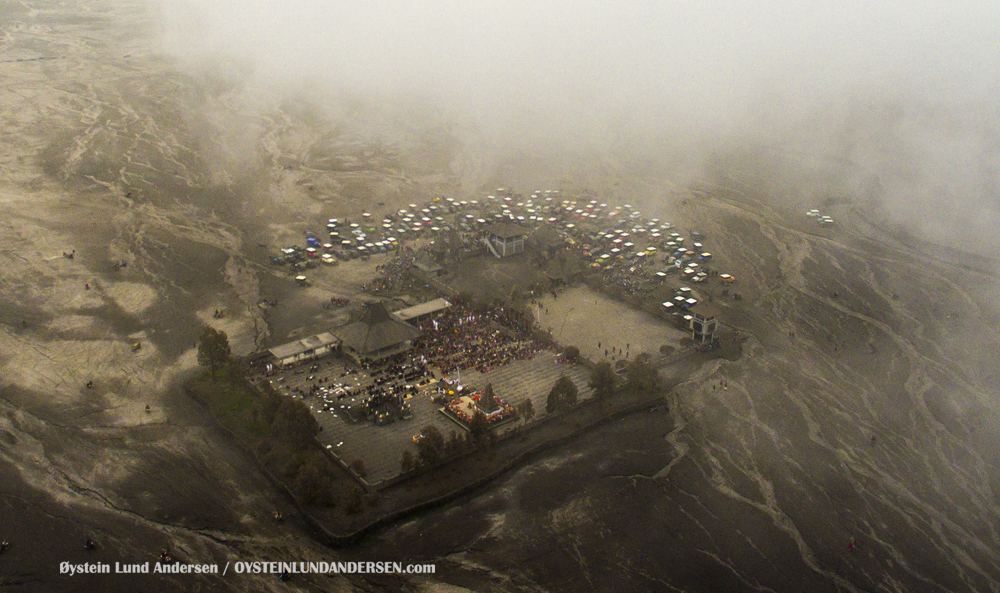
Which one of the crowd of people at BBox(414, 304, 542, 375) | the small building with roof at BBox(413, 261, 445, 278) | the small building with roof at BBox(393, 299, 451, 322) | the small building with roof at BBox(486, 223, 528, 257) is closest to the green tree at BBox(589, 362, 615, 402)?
the crowd of people at BBox(414, 304, 542, 375)

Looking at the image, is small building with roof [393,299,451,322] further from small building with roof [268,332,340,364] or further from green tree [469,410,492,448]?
green tree [469,410,492,448]

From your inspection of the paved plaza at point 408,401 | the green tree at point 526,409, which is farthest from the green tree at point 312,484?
the green tree at point 526,409

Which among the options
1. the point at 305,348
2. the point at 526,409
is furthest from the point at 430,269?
the point at 526,409

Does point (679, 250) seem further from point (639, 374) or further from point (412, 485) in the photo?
point (412, 485)

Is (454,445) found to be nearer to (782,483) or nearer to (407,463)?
(407,463)

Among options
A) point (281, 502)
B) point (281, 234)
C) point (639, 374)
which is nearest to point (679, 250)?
point (639, 374)
